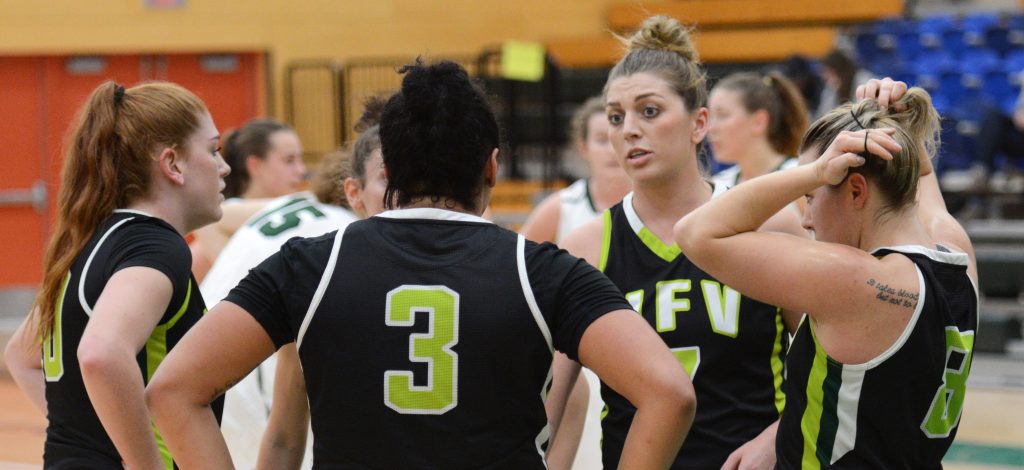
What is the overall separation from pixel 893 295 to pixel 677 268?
0.77m

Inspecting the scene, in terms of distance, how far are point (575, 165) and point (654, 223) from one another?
9124 millimetres

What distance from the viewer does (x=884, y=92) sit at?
88.8 inches

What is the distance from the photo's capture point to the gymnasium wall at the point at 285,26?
39.2ft

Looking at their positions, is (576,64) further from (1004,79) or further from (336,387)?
(336,387)

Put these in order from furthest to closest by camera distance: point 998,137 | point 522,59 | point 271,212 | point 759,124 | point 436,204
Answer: point 998,137, point 522,59, point 759,124, point 271,212, point 436,204

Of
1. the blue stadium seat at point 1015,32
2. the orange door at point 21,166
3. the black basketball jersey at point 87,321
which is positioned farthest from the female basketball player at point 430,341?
the orange door at point 21,166

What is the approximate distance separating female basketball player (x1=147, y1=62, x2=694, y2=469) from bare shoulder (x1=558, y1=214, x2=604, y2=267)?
881mm

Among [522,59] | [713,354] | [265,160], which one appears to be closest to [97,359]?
[713,354]

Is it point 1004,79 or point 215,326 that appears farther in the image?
point 1004,79

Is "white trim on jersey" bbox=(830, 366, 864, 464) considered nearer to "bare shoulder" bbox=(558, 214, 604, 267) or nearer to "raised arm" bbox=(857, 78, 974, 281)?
"raised arm" bbox=(857, 78, 974, 281)

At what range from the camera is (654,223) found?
2.81m

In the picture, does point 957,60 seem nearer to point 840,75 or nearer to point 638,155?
point 840,75

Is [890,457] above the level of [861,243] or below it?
below

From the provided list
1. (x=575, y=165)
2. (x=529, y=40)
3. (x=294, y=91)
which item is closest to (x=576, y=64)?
(x=529, y=40)
